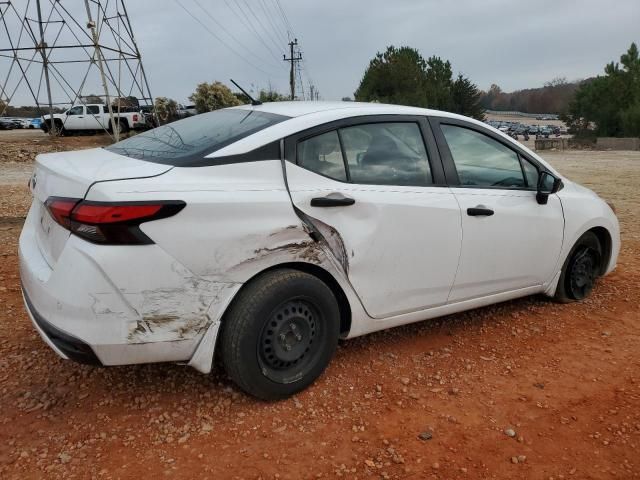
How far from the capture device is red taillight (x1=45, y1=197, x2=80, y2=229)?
2.24 metres

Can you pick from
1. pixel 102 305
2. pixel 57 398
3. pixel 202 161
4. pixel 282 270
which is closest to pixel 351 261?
pixel 282 270

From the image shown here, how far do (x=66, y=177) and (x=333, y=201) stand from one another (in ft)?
4.17

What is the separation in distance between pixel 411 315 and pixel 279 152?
1.27 meters

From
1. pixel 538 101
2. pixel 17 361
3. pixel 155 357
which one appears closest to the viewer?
pixel 155 357

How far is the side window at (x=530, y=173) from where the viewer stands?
3607 mm

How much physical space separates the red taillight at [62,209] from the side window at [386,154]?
1383 millimetres

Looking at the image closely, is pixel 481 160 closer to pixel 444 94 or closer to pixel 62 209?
pixel 62 209

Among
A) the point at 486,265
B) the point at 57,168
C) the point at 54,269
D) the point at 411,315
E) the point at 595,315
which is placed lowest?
the point at 595,315

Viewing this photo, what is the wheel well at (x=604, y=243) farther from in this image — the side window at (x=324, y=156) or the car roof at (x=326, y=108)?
the side window at (x=324, y=156)

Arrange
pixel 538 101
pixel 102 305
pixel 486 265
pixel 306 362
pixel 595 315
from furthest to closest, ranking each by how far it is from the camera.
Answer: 1. pixel 538 101
2. pixel 595 315
3. pixel 486 265
4. pixel 306 362
5. pixel 102 305

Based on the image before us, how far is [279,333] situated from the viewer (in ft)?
8.57

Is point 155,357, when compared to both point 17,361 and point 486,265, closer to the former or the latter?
point 17,361

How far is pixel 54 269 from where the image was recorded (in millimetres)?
2314

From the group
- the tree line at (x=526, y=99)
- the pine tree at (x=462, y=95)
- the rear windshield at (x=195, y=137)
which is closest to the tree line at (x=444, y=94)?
the pine tree at (x=462, y=95)
